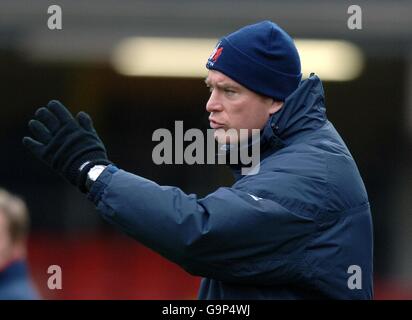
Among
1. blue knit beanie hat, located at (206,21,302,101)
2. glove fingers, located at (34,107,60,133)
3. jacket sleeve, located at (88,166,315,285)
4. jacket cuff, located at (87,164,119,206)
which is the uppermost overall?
blue knit beanie hat, located at (206,21,302,101)

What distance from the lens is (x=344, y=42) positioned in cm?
722

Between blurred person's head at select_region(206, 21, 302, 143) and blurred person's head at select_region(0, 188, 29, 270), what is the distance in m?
1.98

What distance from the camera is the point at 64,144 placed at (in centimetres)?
244

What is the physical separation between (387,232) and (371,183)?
1.34ft

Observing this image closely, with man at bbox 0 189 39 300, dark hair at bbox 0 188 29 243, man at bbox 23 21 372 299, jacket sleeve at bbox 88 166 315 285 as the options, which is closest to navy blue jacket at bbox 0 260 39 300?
man at bbox 0 189 39 300

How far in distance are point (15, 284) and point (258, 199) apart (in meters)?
2.14

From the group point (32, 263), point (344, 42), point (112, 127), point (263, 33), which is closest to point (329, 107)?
point (344, 42)

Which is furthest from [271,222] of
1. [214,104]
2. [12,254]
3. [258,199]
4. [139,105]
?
[139,105]

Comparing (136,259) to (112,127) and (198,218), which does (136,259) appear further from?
(198,218)

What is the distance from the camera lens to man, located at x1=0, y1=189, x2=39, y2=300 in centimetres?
419

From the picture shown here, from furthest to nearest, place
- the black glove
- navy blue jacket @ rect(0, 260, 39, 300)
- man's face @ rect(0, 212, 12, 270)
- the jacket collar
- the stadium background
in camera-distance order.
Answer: the stadium background, man's face @ rect(0, 212, 12, 270), navy blue jacket @ rect(0, 260, 39, 300), the jacket collar, the black glove

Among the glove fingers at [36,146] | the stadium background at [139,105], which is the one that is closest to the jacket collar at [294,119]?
the glove fingers at [36,146]

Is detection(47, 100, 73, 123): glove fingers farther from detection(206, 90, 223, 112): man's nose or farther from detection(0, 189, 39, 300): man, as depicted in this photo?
detection(0, 189, 39, 300): man

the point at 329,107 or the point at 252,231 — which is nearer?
the point at 252,231
